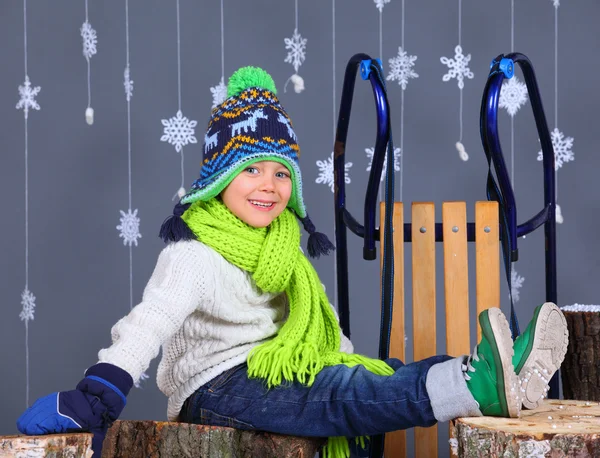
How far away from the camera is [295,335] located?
183 cm

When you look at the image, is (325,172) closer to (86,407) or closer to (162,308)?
(162,308)

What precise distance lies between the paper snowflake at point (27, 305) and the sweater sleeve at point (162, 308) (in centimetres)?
138

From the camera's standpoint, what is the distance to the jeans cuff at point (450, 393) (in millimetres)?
1587

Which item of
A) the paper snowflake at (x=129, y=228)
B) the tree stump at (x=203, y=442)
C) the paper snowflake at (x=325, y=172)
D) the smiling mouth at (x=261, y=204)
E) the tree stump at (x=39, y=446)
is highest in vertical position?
the paper snowflake at (x=325, y=172)

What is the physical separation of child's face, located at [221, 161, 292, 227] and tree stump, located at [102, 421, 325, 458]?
44 centimetres

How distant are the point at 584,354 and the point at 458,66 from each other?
4.01 feet

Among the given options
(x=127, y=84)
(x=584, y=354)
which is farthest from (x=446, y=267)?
(x=127, y=84)

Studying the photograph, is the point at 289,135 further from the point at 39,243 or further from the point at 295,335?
the point at 39,243

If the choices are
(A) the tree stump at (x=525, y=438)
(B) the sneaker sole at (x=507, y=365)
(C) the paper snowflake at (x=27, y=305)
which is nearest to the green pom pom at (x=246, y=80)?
(B) the sneaker sole at (x=507, y=365)

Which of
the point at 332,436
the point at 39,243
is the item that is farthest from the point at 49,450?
the point at 39,243

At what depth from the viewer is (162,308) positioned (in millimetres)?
1654

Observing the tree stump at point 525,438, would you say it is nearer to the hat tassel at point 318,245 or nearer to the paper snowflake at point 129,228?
the hat tassel at point 318,245

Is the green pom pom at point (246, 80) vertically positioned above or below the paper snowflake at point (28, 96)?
below

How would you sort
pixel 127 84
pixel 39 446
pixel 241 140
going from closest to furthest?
pixel 39 446 → pixel 241 140 → pixel 127 84
